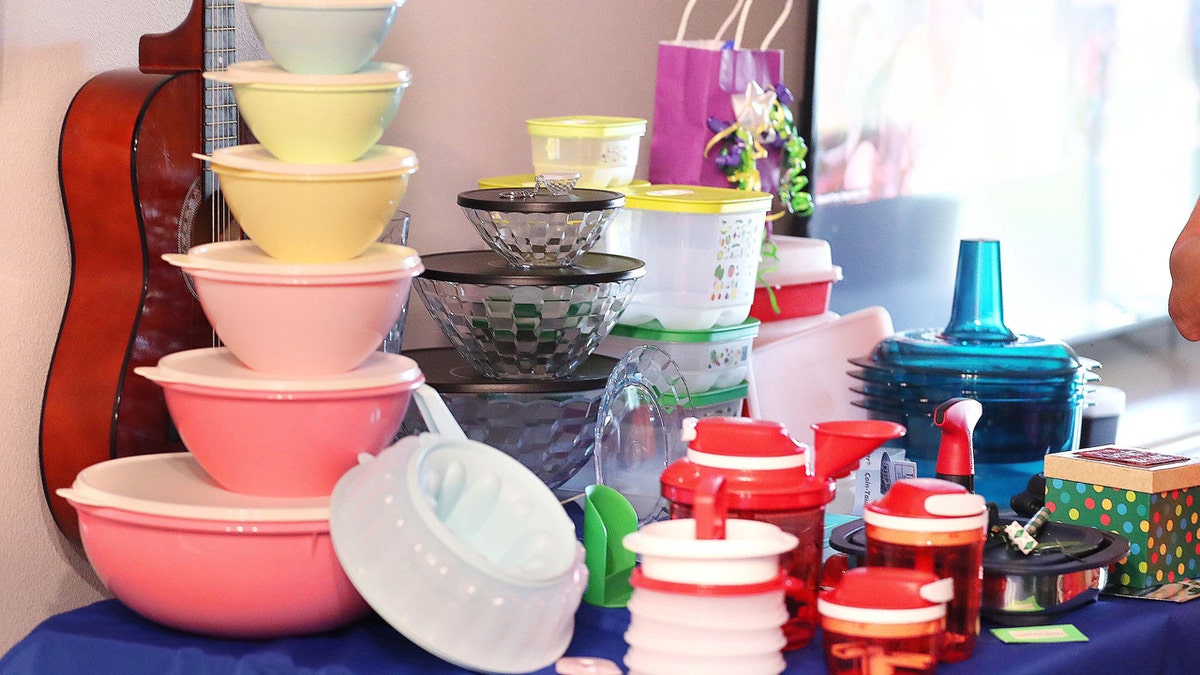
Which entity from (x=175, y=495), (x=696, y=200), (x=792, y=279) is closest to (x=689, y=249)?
(x=696, y=200)

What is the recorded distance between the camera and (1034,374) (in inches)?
66.4

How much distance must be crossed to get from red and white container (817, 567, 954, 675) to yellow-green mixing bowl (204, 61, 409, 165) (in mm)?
588

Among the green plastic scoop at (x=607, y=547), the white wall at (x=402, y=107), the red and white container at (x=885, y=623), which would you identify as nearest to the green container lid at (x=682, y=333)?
the white wall at (x=402, y=107)

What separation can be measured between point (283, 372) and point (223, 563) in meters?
0.17

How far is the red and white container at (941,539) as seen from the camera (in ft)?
3.59

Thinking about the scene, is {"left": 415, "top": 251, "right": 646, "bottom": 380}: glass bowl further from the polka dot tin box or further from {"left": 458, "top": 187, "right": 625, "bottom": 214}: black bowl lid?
the polka dot tin box

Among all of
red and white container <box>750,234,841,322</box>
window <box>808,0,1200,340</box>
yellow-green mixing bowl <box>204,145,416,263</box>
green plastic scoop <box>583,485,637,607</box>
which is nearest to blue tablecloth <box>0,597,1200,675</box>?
green plastic scoop <box>583,485,637,607</box>

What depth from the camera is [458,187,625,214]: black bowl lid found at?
4.95ft

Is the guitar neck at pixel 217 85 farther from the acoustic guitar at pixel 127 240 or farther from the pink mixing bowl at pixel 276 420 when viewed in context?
the pink mixing bowl at pixel 276 420

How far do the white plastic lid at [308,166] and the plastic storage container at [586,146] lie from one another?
56cm

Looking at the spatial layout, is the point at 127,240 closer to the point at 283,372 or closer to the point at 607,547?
the point at 283,372

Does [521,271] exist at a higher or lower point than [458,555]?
higher

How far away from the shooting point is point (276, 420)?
1.17 m

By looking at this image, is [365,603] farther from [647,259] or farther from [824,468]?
[647,259]
